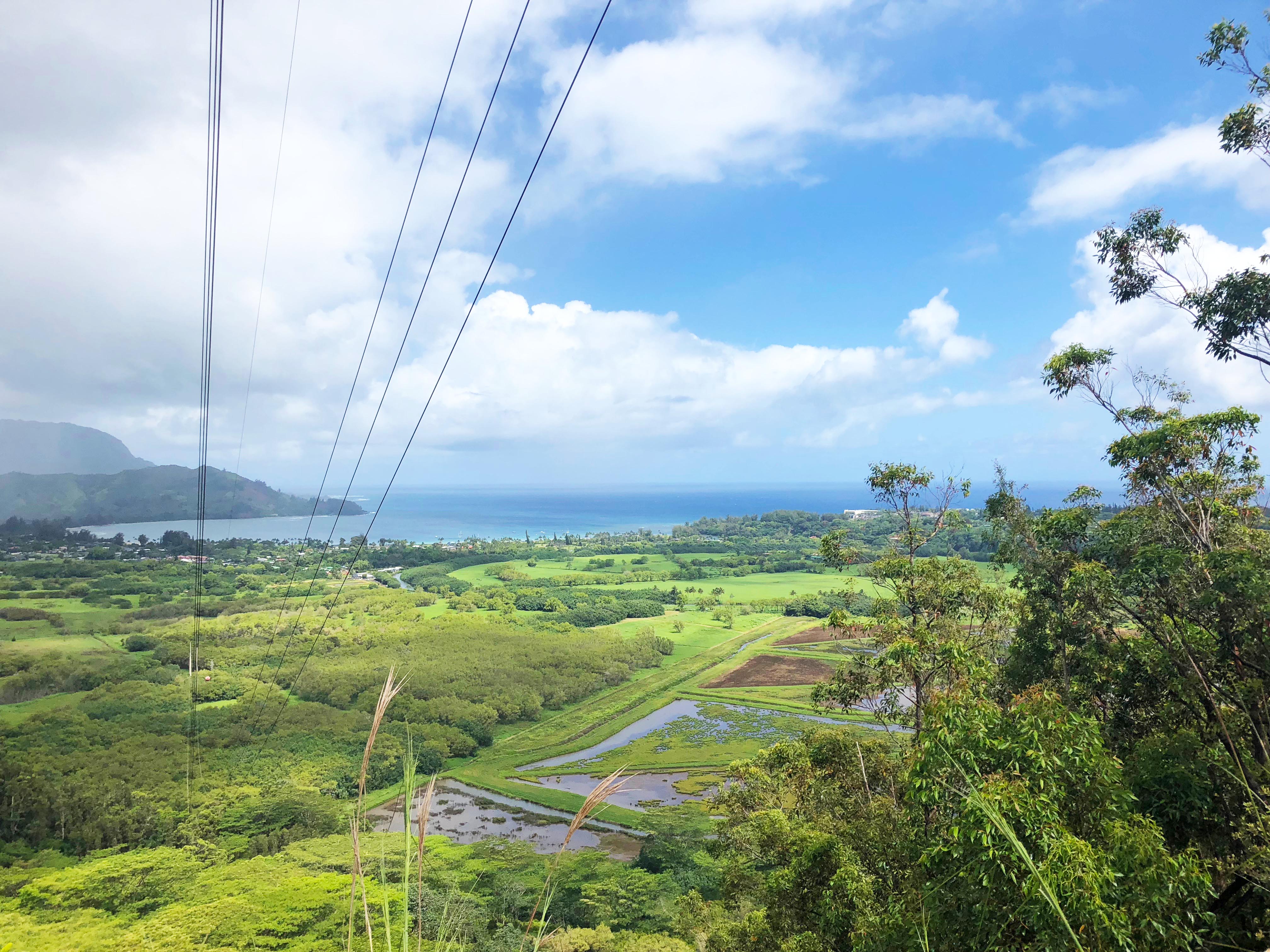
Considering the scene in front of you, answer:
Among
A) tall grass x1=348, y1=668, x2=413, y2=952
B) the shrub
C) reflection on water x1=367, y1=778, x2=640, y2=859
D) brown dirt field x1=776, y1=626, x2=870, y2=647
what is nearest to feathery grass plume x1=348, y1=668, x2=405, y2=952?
tall grass x1=348, y1=668, x2=413, y2=952

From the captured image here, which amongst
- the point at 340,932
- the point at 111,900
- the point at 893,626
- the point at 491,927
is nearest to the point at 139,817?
the point at 111,900

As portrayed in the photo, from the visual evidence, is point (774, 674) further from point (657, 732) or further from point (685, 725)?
point (657, 732)

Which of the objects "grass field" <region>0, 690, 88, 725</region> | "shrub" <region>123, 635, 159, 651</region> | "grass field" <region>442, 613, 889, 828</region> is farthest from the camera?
"shrub" <region>123, 635, 159, 651</region>

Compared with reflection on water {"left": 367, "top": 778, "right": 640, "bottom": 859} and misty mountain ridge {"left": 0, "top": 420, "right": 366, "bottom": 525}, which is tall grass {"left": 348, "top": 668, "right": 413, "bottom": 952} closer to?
reflection on water {"left": 367, "top": 778, "right": 640, "bottom": 859}

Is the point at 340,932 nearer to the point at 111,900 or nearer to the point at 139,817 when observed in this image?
the point at 111,900

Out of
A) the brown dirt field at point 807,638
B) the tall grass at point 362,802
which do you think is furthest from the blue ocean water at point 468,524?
the tall grass at point 362,802

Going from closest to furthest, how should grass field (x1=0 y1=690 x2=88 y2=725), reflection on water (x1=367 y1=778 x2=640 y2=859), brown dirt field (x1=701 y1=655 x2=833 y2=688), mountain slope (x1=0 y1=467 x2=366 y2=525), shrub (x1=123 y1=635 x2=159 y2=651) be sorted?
reflection on water (x1=367 y1=778 x2=640 y2=859)
grass field (x1=0 y1=690 x2=88 y2=725)
brown dirt field (x1=701 y1=655 x2=833 y2=688)
shrub (x1=123 y1=635 x2=159 y2=651)
mountain slope (x1=0 y1=467 x2=366 y2=525)

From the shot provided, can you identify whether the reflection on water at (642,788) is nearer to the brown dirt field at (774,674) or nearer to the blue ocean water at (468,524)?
the brown dirt field at (774,674)
